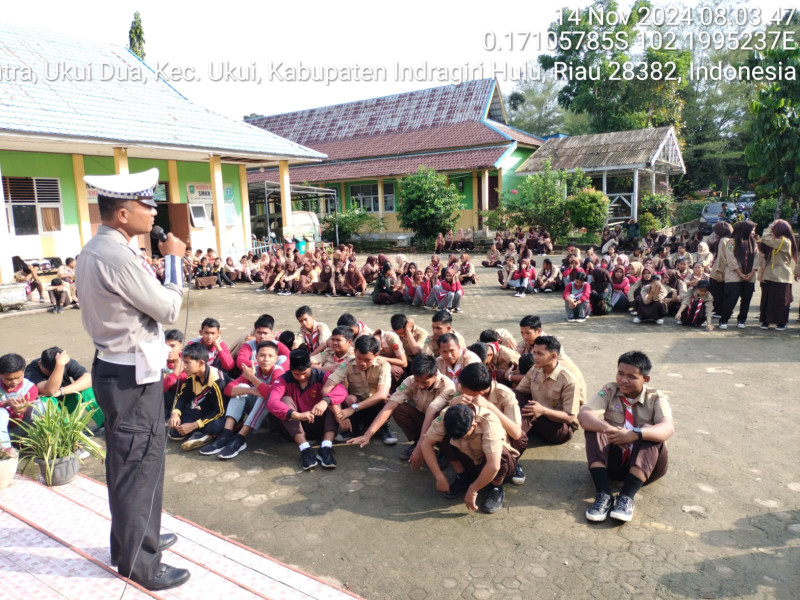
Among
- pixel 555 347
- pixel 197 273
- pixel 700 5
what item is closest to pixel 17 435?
pixel 555 347

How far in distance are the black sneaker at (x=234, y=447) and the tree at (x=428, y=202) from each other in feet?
62.5

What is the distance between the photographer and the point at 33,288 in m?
13.8

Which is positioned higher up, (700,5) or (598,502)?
(700,5)

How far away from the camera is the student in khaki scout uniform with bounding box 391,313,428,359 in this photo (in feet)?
20.5

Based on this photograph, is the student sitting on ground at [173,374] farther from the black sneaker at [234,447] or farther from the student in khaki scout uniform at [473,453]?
the student in khaki scout uniform at [473,453]

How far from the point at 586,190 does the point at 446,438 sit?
64.4 ft

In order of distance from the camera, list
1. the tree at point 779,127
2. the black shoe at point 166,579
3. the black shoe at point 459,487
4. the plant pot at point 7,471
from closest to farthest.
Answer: the black shoe at point 166,579
the plant pot at point 7,471
the black shoe at point 459,487
the tree at point 779,127

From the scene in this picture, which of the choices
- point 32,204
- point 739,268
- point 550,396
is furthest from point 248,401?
point 32,204

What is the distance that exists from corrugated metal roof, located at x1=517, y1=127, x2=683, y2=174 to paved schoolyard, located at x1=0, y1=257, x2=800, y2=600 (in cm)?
1904

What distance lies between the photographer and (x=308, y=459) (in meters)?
4.77

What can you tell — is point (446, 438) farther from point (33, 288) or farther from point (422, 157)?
point (422, 157)

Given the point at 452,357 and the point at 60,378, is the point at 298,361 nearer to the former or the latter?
the point at 452,357

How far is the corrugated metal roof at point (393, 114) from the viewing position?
27.9 m

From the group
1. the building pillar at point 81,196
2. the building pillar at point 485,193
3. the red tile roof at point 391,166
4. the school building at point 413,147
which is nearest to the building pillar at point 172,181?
the building pillar at point 81,196
